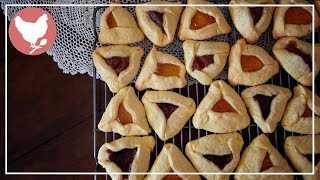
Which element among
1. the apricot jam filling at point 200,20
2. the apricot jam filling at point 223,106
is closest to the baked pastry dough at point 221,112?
the apricot jam filling at point 223,106

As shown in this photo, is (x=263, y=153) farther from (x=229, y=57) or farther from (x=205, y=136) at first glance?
(x=229, y=57)

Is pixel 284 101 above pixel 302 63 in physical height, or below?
below

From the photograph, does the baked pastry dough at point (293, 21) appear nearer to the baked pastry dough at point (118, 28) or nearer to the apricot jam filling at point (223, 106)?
the apricot jam filling at point (223, 106)

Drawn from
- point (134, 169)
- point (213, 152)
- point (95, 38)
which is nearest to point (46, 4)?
point (95, 38)

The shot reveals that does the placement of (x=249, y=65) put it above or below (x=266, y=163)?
above

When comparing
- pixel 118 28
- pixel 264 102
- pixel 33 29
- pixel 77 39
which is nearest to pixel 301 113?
pixel 264 102

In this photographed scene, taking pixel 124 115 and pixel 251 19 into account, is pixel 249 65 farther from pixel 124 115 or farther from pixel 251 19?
pixel 124 115

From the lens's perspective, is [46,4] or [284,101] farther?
[46,4]
